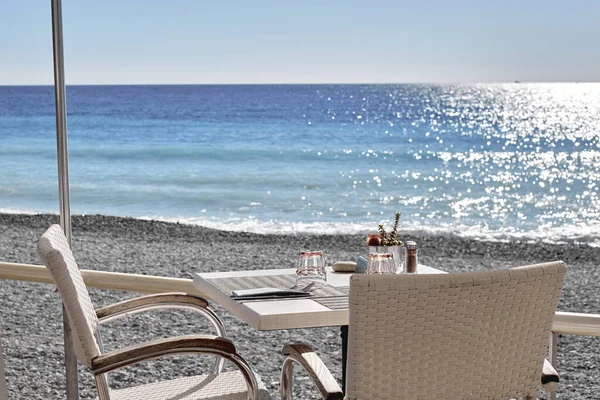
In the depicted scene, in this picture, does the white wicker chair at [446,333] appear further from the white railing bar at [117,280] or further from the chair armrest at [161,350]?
the white railing bar at [117,280]

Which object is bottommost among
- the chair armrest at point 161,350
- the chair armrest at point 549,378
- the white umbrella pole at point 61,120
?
the chair armrest at point 549,378

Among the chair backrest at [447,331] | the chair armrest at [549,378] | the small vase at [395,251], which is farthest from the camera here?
the small vase at [395,251]

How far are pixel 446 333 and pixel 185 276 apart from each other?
693 centimetres

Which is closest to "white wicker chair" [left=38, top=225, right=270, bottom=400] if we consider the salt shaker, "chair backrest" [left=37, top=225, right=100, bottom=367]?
"chair backrest" [left=37, top=225, right=100, bottom=367]

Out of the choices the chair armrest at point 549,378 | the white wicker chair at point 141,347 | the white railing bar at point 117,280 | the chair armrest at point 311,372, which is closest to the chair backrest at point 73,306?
the white wicker chair at point 141,347

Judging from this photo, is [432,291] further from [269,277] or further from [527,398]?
[269,277]

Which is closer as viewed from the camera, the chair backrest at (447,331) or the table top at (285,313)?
the chair backrest at (447,331)

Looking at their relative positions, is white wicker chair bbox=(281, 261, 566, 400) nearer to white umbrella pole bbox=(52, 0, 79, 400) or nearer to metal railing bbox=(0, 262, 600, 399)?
metal railing bbox=(0, 262, 600, 399)

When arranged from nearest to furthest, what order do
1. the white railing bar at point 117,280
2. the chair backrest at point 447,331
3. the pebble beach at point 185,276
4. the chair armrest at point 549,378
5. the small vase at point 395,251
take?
the chair backrest at point 447,331, the chair armrest at point 549,378, the small vase at point 395,251, the white railing bar at point 117,280, the pebble beach at point 185,276

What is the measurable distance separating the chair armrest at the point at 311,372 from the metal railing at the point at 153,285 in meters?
0.53

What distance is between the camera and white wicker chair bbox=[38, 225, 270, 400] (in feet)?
5.89

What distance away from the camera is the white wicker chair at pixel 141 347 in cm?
179

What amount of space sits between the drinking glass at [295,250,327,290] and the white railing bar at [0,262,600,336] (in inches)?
12.4

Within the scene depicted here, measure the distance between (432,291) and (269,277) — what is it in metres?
0.84
